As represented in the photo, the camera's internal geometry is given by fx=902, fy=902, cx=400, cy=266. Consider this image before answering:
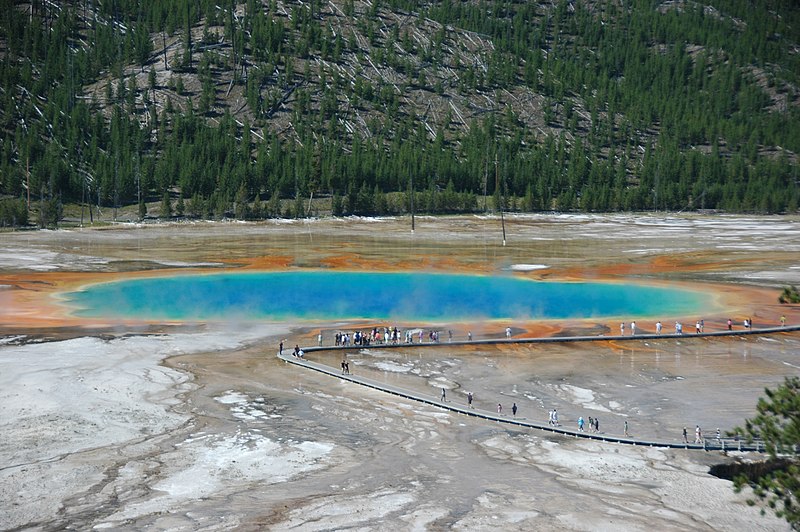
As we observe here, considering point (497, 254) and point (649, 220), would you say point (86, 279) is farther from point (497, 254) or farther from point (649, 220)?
point (649, 220)

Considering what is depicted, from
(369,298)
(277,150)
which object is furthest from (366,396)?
(277,150)

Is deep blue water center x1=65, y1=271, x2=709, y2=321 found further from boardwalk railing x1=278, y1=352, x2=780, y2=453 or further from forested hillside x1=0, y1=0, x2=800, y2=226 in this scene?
forested hillside x1=0, y1=0, x2=800, y2=226

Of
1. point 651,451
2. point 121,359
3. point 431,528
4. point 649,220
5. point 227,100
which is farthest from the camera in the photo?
point 227,100

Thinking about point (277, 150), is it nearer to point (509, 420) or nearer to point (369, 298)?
point (369, 298)

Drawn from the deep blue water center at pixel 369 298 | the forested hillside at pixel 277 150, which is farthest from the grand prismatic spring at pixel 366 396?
the forested hillside at pixel 277 150

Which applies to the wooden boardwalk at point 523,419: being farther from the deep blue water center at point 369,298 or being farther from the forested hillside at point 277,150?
the forested hillside at point 277,150

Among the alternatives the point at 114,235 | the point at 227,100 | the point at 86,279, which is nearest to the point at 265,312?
the point at 86,279

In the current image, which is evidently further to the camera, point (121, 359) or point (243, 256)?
point (243, 256)
